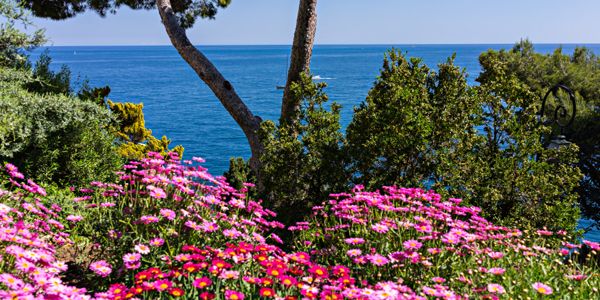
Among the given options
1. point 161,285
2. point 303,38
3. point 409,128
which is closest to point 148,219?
point 161,285

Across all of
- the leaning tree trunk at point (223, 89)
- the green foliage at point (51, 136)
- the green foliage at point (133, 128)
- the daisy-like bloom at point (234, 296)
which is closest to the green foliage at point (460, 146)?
the leaning tree trunk at point (223, 89)

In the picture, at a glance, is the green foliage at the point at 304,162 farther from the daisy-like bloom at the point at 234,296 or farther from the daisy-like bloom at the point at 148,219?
the daisy-like bloom at the point at 234,296

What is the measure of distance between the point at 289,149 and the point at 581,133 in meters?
11.8

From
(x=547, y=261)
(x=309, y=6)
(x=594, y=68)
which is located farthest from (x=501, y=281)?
(x=594, y=68)

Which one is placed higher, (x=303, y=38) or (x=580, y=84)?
(x=303, y=38)

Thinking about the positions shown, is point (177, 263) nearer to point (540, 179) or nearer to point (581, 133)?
point (540, 179)

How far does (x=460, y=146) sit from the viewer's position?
6320mm

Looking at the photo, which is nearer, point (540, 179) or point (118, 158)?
point (540, 179)

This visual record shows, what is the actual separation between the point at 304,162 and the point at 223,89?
3639mm

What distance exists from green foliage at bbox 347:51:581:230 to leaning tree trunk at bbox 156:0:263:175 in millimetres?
2949

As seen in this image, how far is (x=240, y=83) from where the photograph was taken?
8119cm

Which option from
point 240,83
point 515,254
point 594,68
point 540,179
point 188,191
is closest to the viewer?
point 188,191

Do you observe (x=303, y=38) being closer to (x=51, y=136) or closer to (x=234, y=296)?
(x=51, y=136)

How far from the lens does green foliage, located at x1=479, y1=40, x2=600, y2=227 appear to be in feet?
47.1
